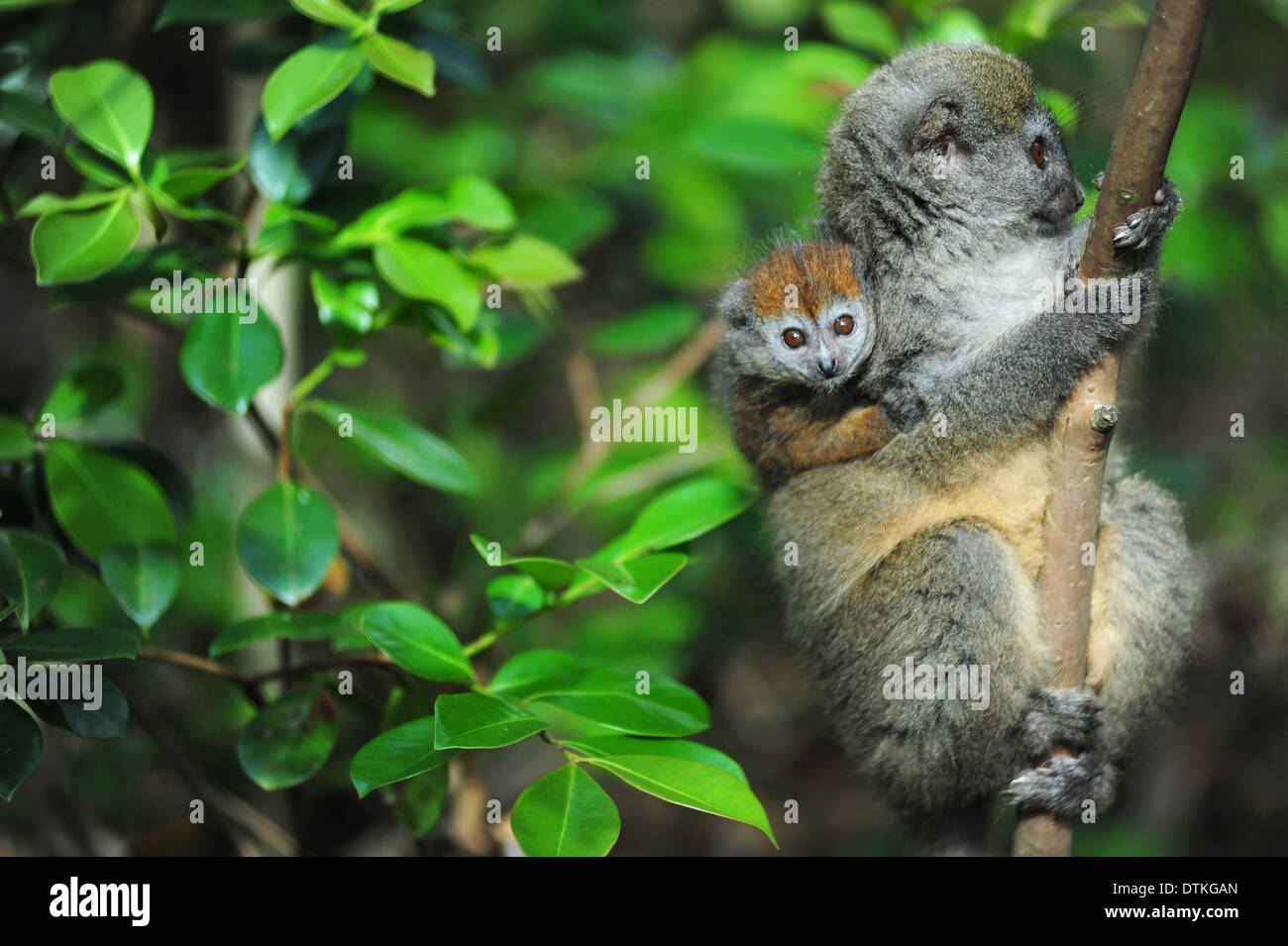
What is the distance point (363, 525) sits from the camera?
8.12 metres

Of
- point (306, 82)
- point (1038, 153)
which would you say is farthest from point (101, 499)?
point (1038, 153)

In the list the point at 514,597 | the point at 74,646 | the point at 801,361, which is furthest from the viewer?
the point at 801,361

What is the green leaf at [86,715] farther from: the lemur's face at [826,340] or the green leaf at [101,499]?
the lemur's face at [826,340]

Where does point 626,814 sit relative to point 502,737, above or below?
below

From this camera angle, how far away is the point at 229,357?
3.62 metres

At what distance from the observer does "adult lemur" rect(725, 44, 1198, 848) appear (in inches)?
153

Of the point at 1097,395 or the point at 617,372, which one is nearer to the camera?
the point at 1097,395

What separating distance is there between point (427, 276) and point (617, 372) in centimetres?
528

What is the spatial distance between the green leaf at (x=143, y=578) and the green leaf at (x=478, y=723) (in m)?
1.22

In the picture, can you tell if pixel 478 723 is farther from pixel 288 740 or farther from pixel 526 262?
pixel 526 262

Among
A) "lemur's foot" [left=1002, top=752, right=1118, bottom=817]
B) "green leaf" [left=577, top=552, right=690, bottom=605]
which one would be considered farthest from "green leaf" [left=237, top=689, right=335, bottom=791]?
"lemur's foot" [left=1002, top=752, right=1118, bottom=817]
